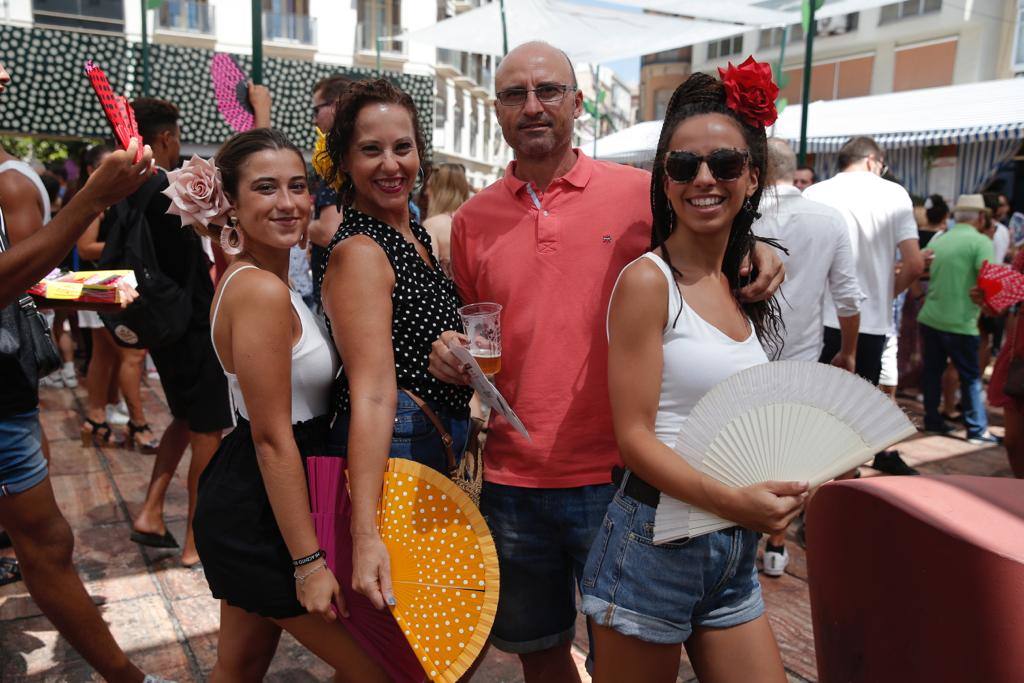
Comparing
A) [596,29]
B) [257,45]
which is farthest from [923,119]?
[257,45]

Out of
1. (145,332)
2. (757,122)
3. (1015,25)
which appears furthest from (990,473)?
(1015,25)

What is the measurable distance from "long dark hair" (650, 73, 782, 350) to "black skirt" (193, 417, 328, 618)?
1.05 metres

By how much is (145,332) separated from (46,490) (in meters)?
1.23

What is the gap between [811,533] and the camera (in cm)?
181

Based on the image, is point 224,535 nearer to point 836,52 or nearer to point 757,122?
point 757,122

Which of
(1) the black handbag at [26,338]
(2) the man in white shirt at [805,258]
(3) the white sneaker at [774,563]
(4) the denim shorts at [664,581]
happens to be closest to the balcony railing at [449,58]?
(2) the man in white shirt at [805,258]

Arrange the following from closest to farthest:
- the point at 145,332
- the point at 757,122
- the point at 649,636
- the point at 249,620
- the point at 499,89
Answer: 1. the point at 649,636
2. the point at 757,122
3. the point at 249,620
4. the point at 499,89
5. the point at 145,332

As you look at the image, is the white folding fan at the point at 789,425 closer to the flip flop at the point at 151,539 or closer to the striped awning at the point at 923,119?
the flip flop at the point at 151,539

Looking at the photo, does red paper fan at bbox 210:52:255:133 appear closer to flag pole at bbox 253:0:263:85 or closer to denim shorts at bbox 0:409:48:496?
flag pole at bbox 253:0:263:85

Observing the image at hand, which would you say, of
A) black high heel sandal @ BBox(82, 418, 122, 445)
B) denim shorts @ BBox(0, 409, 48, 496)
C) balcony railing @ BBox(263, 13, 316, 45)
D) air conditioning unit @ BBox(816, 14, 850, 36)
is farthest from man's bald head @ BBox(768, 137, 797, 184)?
balcony railing @ BBox(263, 13, 316, 45)

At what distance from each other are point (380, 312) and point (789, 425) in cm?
91

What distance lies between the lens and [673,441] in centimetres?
164

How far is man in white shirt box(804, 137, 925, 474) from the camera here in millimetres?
4406

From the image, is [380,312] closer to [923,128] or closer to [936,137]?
[936,137]
